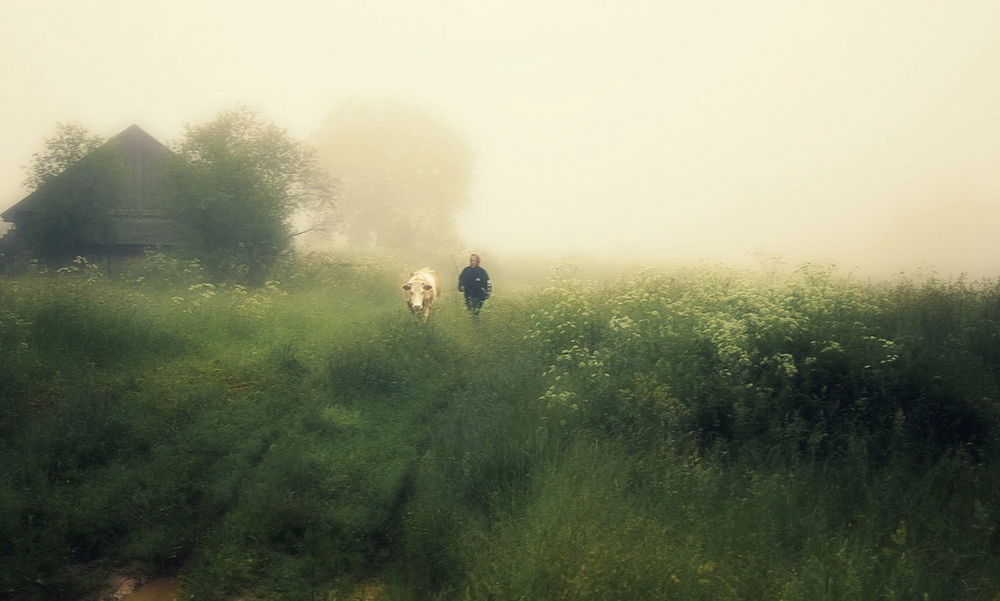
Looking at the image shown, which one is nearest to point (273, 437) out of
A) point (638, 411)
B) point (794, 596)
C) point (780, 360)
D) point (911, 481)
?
point (638, 411)

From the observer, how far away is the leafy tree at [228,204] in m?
20.9

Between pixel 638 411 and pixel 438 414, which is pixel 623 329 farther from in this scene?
pixel 438 414

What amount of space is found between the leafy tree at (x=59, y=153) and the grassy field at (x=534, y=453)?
12.7m

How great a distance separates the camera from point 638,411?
27.4 ft

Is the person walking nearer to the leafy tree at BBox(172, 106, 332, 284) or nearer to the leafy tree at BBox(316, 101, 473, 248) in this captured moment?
the leafy tree at BBox(172, 106, 332, 284)

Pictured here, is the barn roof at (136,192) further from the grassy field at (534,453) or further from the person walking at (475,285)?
the person walking at (475,285)

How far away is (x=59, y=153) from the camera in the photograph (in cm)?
2223

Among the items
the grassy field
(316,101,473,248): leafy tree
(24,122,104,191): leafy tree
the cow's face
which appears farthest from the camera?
(316,101,473,248): leafy tree

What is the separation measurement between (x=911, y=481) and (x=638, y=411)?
3.24 metres

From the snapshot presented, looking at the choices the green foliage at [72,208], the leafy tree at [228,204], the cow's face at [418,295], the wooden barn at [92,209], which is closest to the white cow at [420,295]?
the cow's face at [418,295]

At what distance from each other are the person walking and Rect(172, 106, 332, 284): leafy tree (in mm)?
9898

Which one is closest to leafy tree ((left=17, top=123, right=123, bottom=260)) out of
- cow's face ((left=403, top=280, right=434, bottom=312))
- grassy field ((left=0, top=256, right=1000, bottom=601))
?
grassy field ((left=0, top=256, right=1000, bottom=601))

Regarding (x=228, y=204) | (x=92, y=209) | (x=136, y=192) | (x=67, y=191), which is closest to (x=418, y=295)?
A: (x=228, y=204)

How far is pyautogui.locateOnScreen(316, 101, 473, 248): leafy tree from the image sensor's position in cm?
4362
